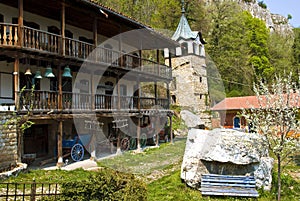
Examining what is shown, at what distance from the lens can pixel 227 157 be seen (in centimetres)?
870

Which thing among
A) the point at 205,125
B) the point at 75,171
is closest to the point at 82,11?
the point at 75,171

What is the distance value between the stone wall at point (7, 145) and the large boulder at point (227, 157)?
19.2ft

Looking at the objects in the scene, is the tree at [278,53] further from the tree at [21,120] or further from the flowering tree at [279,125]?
the tree at [21,120]

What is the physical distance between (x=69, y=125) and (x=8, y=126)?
6004 mm

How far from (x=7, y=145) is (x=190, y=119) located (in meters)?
23.1

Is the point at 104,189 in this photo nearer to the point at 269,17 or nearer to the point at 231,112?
the point at 231,112

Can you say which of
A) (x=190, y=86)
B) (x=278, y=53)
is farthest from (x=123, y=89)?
(x=278, y=53)

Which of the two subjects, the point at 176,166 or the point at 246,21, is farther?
the point at 246,21

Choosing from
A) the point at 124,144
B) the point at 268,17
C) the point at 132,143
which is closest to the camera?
the point at 124,144

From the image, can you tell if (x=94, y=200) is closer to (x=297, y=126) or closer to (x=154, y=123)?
(x=297, y=126)

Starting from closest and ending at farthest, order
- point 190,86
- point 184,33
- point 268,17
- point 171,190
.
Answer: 1. point 171,190
2. point 190,86
3. point 184,33
4. point 268,17

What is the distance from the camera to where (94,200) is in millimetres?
5203

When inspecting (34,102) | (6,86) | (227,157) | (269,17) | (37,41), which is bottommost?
(227,157)

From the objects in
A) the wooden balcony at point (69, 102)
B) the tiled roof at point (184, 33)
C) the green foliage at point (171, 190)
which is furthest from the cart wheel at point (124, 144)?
the tiled roof at point (184, 33)
